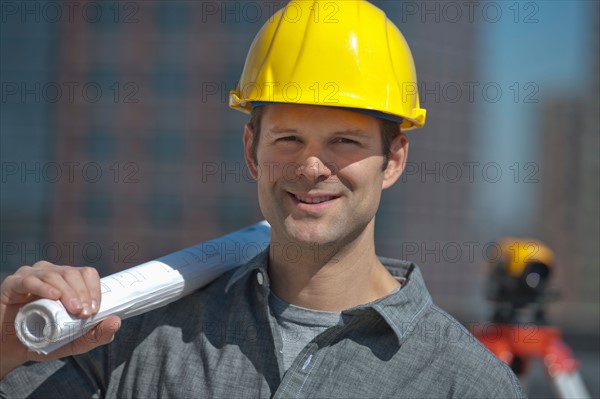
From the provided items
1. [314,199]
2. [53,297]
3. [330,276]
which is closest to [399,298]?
[330,276]

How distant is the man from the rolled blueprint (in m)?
0.12

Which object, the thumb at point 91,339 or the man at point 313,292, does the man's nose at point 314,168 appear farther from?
the thumb at point 91,339

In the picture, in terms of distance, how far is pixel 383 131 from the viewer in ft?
10.1

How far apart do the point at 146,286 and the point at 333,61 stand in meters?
1.03

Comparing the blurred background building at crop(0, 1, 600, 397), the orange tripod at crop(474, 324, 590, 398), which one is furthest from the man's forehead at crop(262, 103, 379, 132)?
the blurred background building at crop(0, 1, 600, 397)

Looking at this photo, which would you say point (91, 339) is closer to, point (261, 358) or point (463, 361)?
point (261, 358)

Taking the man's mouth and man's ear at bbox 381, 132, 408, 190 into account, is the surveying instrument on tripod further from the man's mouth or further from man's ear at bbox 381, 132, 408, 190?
the man's mouth

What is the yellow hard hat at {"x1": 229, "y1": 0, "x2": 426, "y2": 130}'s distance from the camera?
2.93 meters

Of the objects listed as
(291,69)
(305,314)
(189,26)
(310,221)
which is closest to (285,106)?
(291,69)

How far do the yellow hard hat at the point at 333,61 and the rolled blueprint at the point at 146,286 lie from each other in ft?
2.03

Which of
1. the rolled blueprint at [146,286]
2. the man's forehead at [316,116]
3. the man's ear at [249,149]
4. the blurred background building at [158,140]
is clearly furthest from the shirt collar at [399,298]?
the blurred background building at [158,140]

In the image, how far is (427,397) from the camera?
270cm

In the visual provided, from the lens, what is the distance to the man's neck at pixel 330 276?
9.91 ft

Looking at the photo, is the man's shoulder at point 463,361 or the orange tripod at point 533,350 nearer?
the man's shoulder at point 463,361
